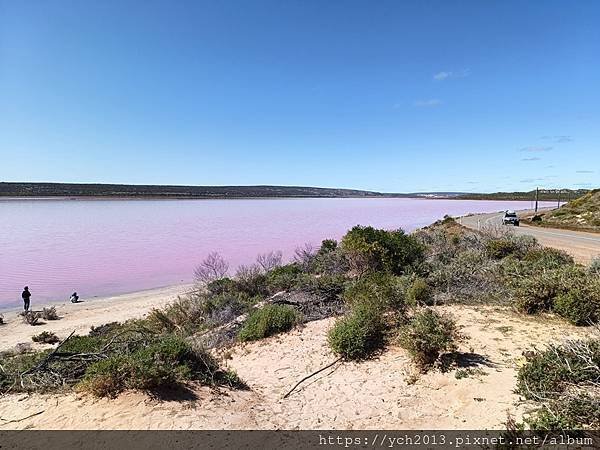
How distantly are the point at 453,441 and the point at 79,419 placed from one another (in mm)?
4594

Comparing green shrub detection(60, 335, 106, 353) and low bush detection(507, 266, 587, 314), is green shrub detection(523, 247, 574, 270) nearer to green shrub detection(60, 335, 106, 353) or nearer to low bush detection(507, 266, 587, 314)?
low bush detection(507, 266, 587, 314)

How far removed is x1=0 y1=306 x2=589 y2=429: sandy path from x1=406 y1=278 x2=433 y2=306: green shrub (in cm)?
189

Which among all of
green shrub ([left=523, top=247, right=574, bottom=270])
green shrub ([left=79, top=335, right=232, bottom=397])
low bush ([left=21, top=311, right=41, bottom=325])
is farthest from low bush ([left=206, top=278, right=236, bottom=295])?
green shrub ([left=523, top=247, right=574, bottom=270])

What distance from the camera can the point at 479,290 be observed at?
10.9 meters

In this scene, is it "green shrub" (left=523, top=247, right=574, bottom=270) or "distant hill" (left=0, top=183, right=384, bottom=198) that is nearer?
"green shrub" (left=523, top=247, right=574, bottom=270)

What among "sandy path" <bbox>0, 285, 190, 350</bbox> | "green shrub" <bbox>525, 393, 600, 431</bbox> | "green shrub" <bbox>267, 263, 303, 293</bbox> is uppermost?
"green shrub" <bbox>525, 393, 600, 431</bbox>

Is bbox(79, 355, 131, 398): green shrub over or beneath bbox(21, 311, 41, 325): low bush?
over

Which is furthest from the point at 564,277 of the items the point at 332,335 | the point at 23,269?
the point at 23,269

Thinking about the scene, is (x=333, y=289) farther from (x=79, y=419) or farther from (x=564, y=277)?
(x=79, y=419)

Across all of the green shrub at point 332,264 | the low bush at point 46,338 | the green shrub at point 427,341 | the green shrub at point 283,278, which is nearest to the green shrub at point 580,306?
the green shrub at point 427,341

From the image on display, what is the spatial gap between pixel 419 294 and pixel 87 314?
12.9 m

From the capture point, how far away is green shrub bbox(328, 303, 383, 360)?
25.0ft

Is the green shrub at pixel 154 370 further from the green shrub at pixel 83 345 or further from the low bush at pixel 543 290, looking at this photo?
the low bush at pixel 543 290

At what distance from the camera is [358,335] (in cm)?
778
